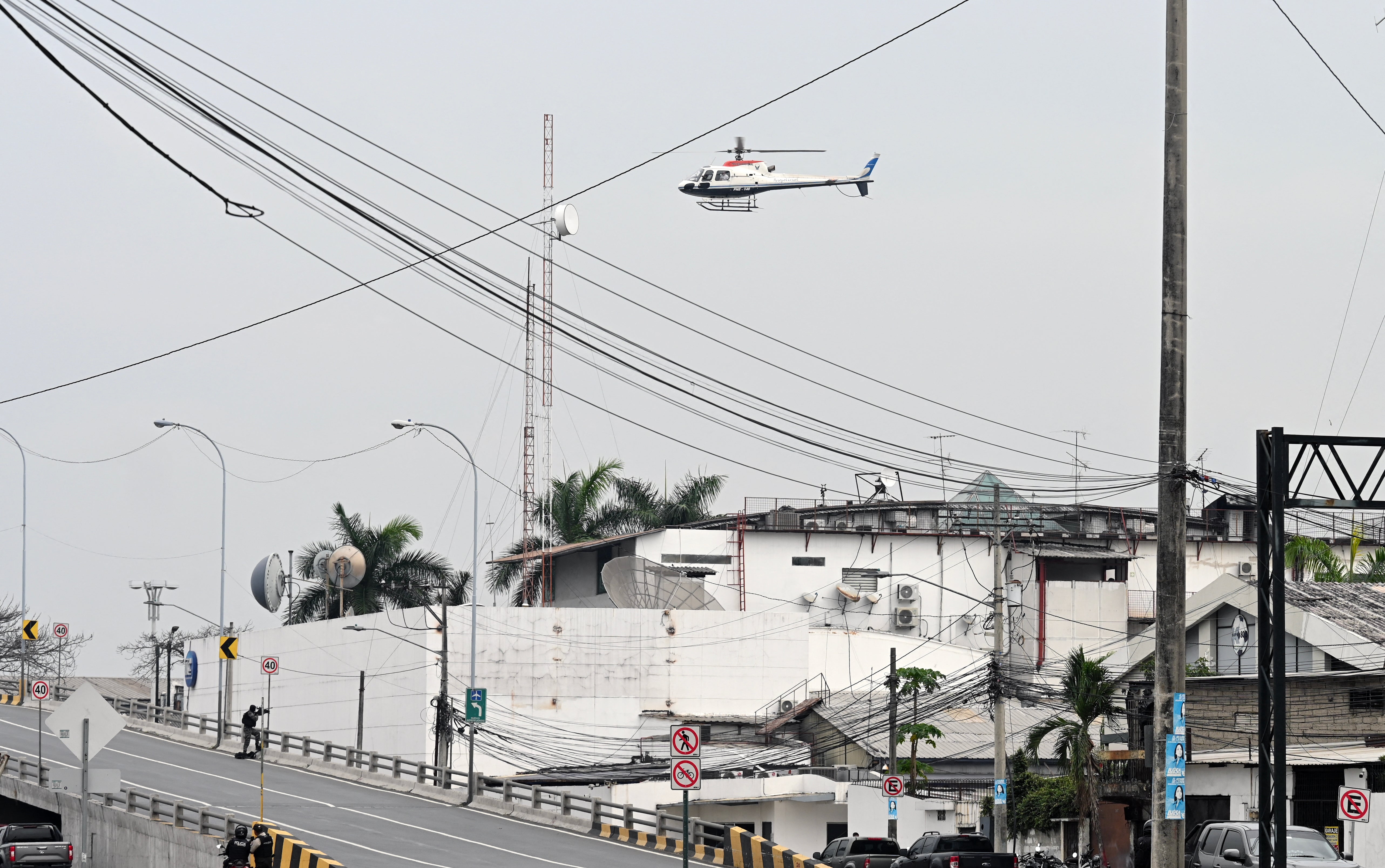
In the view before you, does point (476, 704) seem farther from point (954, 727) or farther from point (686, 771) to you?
point (686, 771)

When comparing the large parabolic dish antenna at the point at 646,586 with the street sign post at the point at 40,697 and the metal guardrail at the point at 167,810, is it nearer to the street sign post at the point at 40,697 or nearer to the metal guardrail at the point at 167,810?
the street sign post at the point at 40,697

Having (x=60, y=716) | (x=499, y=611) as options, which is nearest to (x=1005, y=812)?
(x=60, y=716)

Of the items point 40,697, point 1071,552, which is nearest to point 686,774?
point 40,697

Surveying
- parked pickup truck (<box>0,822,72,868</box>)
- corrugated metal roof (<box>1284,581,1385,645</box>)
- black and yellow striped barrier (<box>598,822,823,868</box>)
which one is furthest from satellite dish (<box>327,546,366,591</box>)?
corrugated metal roof (<box>1284,581,1385,645</box>)

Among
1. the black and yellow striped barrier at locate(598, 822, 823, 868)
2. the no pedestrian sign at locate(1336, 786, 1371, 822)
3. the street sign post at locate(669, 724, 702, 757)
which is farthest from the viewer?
the black and yellow striped barrier at locate(598, 822, 823, 868)

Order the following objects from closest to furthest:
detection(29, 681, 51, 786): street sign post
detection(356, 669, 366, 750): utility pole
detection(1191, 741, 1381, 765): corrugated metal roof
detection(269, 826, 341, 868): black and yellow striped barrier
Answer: detection(269, 826, 341, 868): black and yellow striped barrier < detection(1191, 741, 1381, 765): corrugated metal roof < detection(29, 681, 51, 786): street sign post < detection(356, 669, 366, 750): utility pole

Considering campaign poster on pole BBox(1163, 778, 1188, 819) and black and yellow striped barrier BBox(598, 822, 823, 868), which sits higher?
campaign poster on pole BBox(1163, 778, 1188, 819)

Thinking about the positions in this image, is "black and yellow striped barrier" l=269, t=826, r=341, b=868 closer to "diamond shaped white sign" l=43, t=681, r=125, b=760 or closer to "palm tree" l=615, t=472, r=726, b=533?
"diamond shaped white sign" l=43, t=681, r=125, b=760
